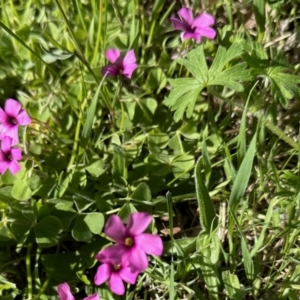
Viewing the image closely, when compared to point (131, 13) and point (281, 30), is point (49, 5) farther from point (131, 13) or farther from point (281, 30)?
point (281, 30)

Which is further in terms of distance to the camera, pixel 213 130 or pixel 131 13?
pixel 131 13

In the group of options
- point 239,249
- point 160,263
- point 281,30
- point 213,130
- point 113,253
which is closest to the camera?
point 113,253

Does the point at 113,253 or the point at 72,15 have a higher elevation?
the point at 72,15

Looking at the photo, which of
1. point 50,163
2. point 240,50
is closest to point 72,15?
point 50,163

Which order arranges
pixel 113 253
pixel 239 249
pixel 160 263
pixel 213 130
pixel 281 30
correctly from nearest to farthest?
pixel 113 253 < pixel 160 263 < pixel 239 249 < pixel 213 130 < pixel 281 30

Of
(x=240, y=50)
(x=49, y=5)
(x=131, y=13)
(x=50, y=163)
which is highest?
(x=49, y=5)

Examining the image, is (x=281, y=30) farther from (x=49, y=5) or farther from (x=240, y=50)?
(x=49, y=5)

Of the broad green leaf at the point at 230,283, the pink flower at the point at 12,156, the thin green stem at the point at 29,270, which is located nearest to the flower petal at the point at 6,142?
the pink flower at the point at 12,156
